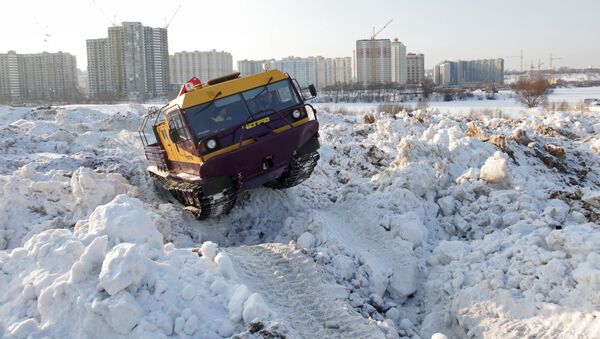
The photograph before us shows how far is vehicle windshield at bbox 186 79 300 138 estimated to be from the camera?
938 centimetres

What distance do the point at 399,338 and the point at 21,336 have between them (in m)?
3.89

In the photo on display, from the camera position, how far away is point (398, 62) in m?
Answer: 106

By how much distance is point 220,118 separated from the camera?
9.52m

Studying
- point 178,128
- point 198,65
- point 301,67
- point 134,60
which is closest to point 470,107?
point 134,60

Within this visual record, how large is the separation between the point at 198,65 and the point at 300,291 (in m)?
77.5

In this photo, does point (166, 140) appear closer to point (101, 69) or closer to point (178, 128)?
point (178, 128)

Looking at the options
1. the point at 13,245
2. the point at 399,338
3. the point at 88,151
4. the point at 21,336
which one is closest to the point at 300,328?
the point at 399,338

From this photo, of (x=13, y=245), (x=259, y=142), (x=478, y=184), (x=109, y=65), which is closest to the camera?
(x=13, y=245)

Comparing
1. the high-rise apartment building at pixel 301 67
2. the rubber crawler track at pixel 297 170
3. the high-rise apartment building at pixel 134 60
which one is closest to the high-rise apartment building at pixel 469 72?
the high-rise apartment building at pixel 301 67

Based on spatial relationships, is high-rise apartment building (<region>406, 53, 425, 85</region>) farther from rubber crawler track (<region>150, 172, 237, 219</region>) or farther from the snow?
rubber crawler track (<region>150, 172, 237, 219</region>)

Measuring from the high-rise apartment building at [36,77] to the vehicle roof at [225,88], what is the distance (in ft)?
237

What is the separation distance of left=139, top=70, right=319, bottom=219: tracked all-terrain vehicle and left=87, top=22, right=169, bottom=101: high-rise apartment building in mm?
59806

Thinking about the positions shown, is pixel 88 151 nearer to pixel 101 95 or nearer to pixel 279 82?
pixel 279 82

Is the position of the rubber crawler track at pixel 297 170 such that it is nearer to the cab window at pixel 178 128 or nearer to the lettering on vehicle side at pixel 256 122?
the lettering on vehicle side at pixel 256 122
